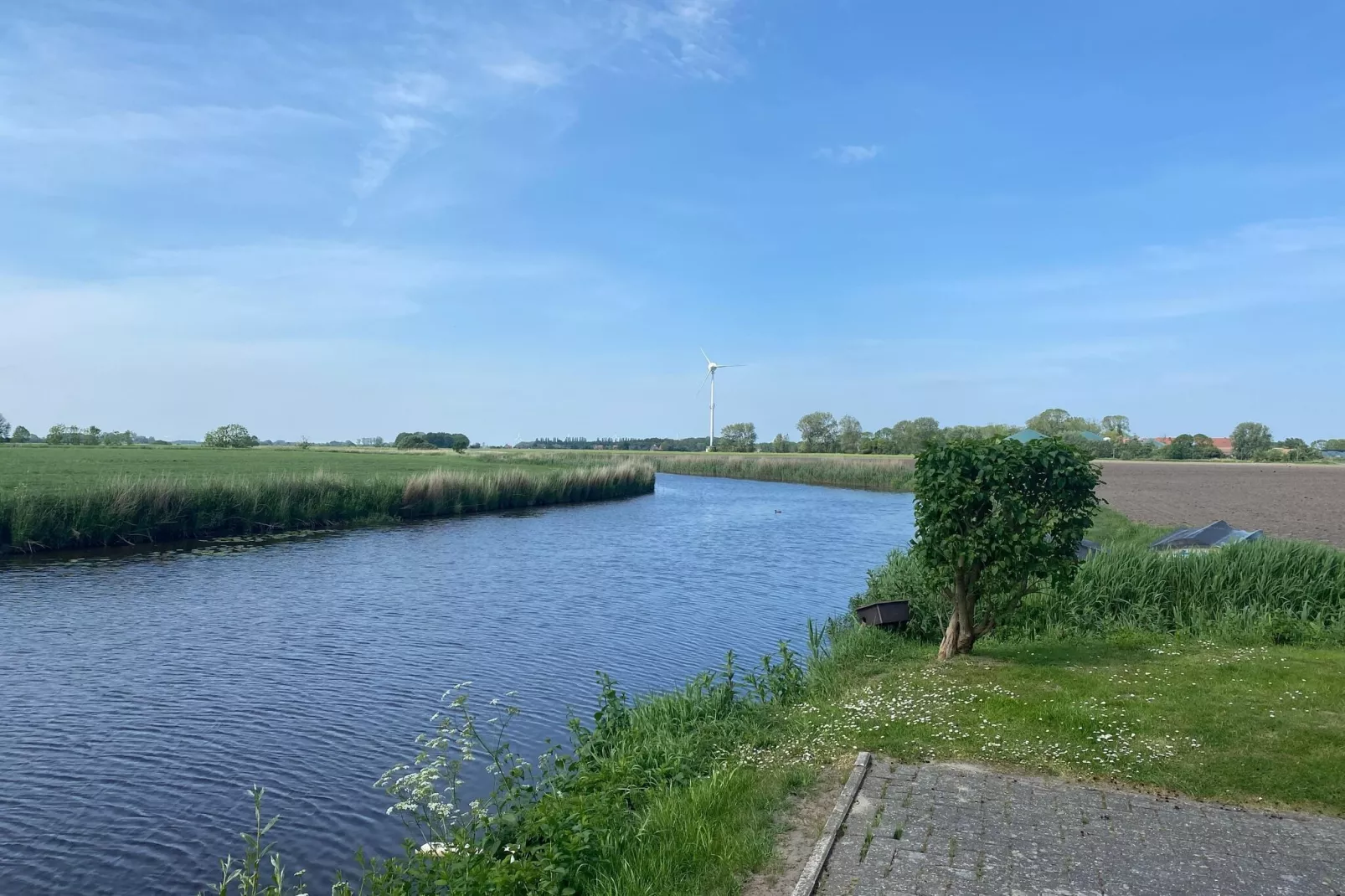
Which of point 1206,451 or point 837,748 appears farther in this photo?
point 1206,451

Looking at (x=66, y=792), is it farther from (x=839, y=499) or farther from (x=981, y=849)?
(x=839, y=499)

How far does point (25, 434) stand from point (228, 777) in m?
93.9

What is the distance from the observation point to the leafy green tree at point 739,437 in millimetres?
126250

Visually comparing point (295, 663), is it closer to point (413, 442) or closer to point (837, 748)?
point (837, 748)

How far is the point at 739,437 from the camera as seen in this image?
146 metres

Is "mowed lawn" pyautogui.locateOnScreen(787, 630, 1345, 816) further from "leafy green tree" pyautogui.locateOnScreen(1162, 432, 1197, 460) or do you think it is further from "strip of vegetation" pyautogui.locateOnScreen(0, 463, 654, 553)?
"leafy green tree" pyautogui.locateOnScreen(1162, 432, 1197, 460)

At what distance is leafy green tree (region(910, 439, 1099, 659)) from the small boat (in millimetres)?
2215

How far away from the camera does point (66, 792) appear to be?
7301 mm

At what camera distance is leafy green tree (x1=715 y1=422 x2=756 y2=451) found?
126 m

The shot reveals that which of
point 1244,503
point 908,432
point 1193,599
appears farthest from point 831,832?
point 908,432

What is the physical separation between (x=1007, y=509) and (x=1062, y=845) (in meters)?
3.99

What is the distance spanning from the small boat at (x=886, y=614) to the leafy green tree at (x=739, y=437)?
113m

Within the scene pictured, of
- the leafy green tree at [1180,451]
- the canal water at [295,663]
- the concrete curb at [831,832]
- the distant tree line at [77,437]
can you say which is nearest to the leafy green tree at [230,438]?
the distant tree line at [77,437]

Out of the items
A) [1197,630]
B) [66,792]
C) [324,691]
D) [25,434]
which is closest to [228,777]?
[66,792]
